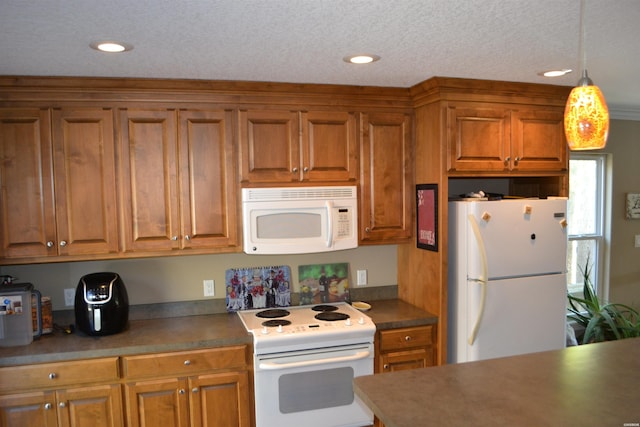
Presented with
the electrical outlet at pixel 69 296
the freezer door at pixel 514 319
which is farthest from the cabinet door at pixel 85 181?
the freezer door at pixel 514 319

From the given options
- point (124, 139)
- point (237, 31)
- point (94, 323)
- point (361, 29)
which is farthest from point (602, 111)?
point (94, 323)

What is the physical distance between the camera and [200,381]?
105 inches

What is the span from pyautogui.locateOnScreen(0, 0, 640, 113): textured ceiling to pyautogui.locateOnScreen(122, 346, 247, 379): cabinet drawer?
4.97 ft

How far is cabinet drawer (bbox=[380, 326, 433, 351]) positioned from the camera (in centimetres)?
298

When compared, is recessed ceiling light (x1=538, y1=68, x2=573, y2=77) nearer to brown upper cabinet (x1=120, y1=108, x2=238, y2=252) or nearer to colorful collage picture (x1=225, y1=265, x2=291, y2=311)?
brown upper cabinet (x1=120, y1=108, x2=238, y2=252)

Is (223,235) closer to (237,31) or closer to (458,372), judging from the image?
(237,31)

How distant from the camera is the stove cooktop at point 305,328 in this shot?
2705 mm

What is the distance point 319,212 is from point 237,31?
1343 mm

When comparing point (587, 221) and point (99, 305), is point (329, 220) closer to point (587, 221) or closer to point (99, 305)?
point (99, 305)

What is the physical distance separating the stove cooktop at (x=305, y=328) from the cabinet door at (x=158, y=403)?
0.48m

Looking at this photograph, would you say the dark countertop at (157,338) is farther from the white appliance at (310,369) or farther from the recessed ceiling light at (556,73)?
the recessed ceiling light at (556,73)

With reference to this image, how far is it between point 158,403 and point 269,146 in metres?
1.57

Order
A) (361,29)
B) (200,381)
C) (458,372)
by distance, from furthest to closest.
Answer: (200,381) → (361,29) → (458,372)

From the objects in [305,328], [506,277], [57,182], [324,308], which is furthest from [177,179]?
[506,277]
